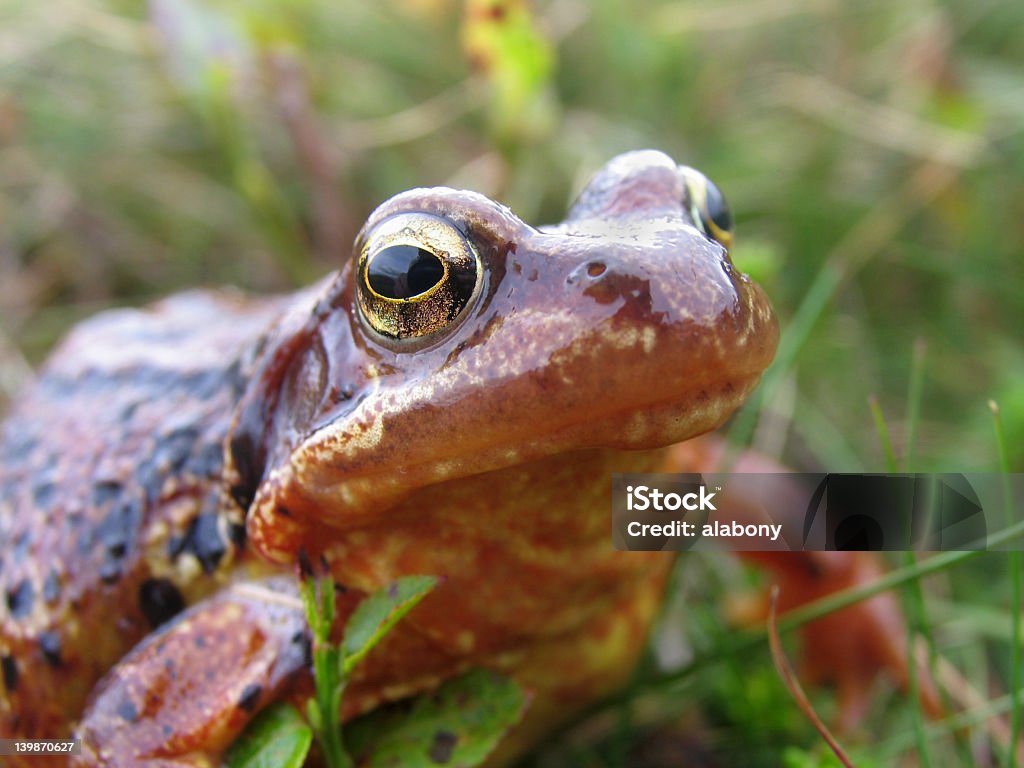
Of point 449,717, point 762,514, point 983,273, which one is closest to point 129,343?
point 449,717

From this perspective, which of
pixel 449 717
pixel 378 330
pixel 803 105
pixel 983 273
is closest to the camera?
pixel 378 330

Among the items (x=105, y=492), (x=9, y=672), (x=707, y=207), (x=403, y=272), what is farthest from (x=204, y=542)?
(x=707, y=207)

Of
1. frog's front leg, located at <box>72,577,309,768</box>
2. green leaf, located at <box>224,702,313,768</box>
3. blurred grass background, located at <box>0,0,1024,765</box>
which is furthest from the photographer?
blurred grass background, located at <box>0,0,1024,765</box>

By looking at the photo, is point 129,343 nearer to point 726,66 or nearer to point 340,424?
point 340,424

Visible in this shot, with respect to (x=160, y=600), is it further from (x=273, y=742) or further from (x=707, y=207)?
(x=707, y=207)

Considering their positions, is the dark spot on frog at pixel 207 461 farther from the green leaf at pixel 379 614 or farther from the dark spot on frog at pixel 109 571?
the green leaf at pixel 379 614

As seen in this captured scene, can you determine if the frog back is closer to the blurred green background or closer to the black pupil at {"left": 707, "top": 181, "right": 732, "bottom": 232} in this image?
the black pupil at {"left": 707, "top": 181, "right": 732, "bottom": 232}

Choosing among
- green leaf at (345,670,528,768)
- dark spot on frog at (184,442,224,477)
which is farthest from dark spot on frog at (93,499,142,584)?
green leaf at (345,670,528,768)
